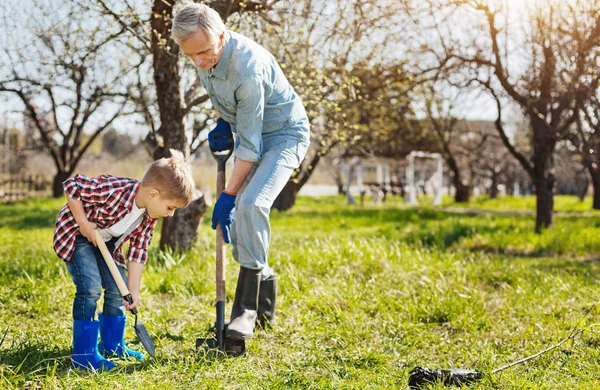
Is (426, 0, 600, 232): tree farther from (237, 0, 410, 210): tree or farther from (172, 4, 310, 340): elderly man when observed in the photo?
(172, 4, 310, 340): elderly man

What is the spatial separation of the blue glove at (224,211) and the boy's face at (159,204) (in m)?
0.28

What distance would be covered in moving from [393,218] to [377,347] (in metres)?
8.79

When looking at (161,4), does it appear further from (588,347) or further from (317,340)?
(588,347)

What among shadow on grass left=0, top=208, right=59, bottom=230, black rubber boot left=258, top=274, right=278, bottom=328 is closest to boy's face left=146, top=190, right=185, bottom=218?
black rubber boot left=258, top=274, right=278, bottom=328

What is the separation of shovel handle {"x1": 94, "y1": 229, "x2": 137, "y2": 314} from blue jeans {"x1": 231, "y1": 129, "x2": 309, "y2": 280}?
0.64 m

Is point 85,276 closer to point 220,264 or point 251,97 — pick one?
point 220,264

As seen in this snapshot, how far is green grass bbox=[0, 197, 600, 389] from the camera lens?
118 inches

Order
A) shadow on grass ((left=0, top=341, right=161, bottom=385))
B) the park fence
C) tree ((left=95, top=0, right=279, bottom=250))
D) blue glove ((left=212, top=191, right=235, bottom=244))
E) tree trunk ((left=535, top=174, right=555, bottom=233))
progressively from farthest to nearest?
the park fence < tree trunk ((left=535, top=174, right=555, bottom=233)) < tree ((left=95, top=0, right=279, bottom=250)) < blue glove ((left=212, top=191, right=235, bottom=244)) < shadow on grass ((left=0, top=341, right=161, bottom=385))

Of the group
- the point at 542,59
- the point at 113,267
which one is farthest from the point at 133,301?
the point at 542,59

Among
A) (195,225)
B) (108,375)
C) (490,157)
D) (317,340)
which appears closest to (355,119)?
(195,225)

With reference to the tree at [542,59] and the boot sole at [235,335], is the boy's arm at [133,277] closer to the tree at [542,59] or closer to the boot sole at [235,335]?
the boot sole at [235,335]

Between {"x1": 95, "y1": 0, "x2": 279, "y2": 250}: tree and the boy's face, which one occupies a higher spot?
{"x1": 95, "y1": 0, "x2": 279, "y2": 250}: tree

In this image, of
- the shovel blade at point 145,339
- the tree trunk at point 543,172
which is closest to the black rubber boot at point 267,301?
the shovel blade at point 145,339

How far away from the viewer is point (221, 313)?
350cm
